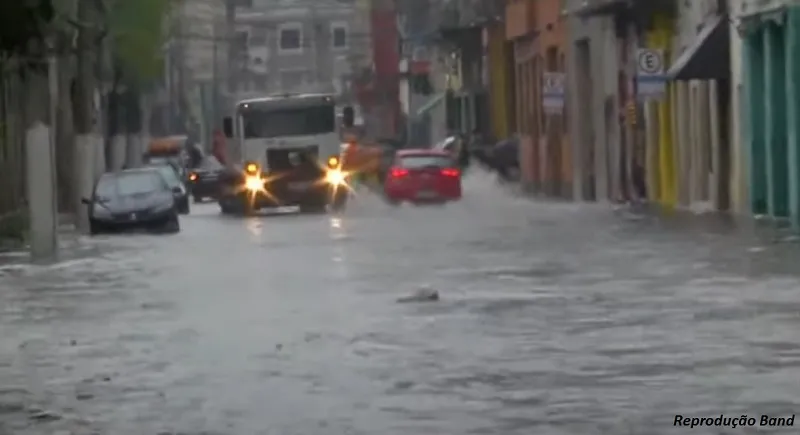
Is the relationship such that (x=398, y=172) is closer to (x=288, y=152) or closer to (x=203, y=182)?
(x=288, y=152)

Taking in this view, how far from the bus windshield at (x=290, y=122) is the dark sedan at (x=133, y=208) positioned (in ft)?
35.7

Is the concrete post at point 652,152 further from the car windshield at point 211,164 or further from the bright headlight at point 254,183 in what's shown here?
the car windshield at point 211,164

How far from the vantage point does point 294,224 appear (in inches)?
2024

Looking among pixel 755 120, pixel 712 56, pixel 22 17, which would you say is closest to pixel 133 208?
pixel 712 56

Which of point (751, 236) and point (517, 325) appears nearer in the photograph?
point (517, 325)

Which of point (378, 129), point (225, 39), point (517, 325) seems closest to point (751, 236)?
point (517, 325)

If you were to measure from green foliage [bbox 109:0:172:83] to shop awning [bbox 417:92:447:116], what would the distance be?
1058 inches

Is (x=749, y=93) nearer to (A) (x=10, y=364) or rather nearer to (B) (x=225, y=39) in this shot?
(A) (x=10, y=364)

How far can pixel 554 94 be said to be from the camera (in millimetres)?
64875

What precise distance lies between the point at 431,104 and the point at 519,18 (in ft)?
117

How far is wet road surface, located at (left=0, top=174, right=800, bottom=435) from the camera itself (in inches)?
597

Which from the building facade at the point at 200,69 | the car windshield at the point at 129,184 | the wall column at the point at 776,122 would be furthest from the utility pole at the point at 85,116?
the building facade at the point at 200,69

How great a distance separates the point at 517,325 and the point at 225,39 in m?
132

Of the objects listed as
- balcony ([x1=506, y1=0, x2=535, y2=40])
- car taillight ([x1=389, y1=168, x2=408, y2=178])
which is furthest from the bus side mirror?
balcony ([x1=506, y1=0, x2=535, y2=40])
